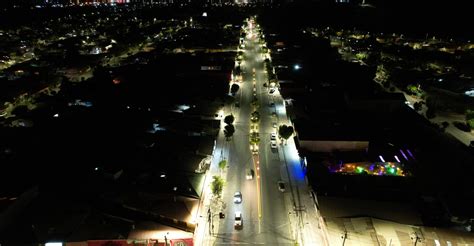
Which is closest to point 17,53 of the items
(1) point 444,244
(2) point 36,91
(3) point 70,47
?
(3) point 70,47

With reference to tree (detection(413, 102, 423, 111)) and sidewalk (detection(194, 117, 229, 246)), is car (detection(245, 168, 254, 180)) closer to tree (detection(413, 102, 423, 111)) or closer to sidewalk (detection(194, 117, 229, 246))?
sidewalk (detection(194, 117, 229, 246))

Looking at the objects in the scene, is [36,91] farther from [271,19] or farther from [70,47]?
[271,19]

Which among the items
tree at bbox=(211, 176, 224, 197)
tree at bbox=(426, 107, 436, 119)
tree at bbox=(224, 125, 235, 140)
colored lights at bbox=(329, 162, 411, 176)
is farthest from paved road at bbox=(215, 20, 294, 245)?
tree at bbox=(426, 107, 436, 119)

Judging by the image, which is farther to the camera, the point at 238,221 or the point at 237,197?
the point at 237,197

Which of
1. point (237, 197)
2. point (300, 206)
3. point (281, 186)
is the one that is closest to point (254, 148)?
point (281, 186)

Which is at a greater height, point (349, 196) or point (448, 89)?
point (448, 89)

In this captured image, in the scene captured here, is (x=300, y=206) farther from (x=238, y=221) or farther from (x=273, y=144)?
(x=273, y=144)

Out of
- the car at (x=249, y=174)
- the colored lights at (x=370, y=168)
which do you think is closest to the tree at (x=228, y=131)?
the car at (x=249, y=174)

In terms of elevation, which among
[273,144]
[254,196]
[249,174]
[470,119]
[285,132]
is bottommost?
[254,196]
